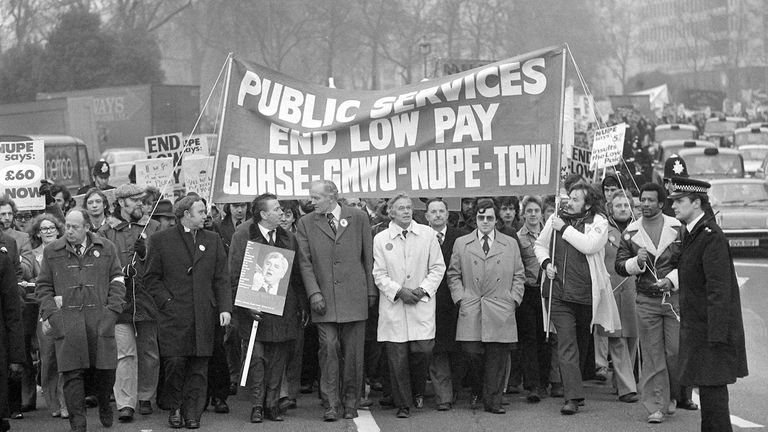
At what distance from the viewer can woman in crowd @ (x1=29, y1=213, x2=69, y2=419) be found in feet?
36.3

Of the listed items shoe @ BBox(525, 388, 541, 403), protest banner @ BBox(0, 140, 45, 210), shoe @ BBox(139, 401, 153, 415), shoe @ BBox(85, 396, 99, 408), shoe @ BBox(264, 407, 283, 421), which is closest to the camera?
shoe @ BBox(264, 407, 283, 421)

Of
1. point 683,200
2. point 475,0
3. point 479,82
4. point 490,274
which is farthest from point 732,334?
point 475,0

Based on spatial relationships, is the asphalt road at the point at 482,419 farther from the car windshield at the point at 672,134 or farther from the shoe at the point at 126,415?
the car windshield at the point at 672,134

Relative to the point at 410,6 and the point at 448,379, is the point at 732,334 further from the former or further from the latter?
the point at 410,6

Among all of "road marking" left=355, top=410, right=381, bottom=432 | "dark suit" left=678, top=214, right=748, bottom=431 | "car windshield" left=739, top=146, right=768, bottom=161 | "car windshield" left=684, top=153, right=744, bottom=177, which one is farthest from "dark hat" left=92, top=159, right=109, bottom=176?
"car windshield" left=739, top=146, right=768, bottom=161

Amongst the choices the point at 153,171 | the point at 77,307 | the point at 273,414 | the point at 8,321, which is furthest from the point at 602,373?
the point at 153,171

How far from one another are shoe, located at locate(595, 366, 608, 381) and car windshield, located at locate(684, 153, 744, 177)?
16.2 meters

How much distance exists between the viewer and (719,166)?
92.4 ft

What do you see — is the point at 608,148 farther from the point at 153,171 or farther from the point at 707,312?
the point at 707,312

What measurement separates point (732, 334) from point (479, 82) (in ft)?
12.0

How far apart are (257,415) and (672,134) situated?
36808 mm

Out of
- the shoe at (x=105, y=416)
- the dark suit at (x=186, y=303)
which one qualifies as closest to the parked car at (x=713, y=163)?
the dark suit at (x=186, y=303)

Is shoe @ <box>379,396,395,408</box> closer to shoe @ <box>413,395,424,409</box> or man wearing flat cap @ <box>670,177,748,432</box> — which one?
shoe @ <box>413,395,424,409</box>

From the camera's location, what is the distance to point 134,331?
36.3 feet
